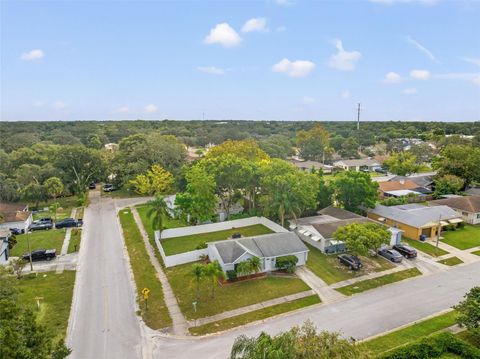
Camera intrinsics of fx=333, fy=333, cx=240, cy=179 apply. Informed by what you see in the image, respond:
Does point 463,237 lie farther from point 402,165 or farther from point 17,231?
point 17,231

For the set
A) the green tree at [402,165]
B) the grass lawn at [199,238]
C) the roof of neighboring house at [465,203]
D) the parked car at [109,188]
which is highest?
the green tree at [402,165]

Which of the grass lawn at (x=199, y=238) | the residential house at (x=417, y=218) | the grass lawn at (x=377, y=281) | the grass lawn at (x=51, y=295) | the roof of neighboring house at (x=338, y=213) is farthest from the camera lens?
the roof of neighboring house at (x=338, y=213)

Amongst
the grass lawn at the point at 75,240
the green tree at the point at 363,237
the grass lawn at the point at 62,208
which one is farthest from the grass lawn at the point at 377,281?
the grass lawn at the point at 62,208

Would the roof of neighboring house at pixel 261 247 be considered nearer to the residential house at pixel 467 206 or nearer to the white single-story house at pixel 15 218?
the white single-story house at pixel 15 218

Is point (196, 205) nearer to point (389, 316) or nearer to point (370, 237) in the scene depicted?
point (370, 237)

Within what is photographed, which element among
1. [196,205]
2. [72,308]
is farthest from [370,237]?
[72,308]

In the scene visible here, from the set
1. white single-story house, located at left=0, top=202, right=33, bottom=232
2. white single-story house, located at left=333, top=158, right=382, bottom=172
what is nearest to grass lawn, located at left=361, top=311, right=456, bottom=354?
white single-story house, located at left=0, top=202, right=33, bottom=232

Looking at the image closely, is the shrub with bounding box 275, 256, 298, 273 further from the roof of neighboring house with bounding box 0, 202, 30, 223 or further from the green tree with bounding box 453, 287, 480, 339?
the roof of neighboring house with bounding box 0, 202, 30, 223
